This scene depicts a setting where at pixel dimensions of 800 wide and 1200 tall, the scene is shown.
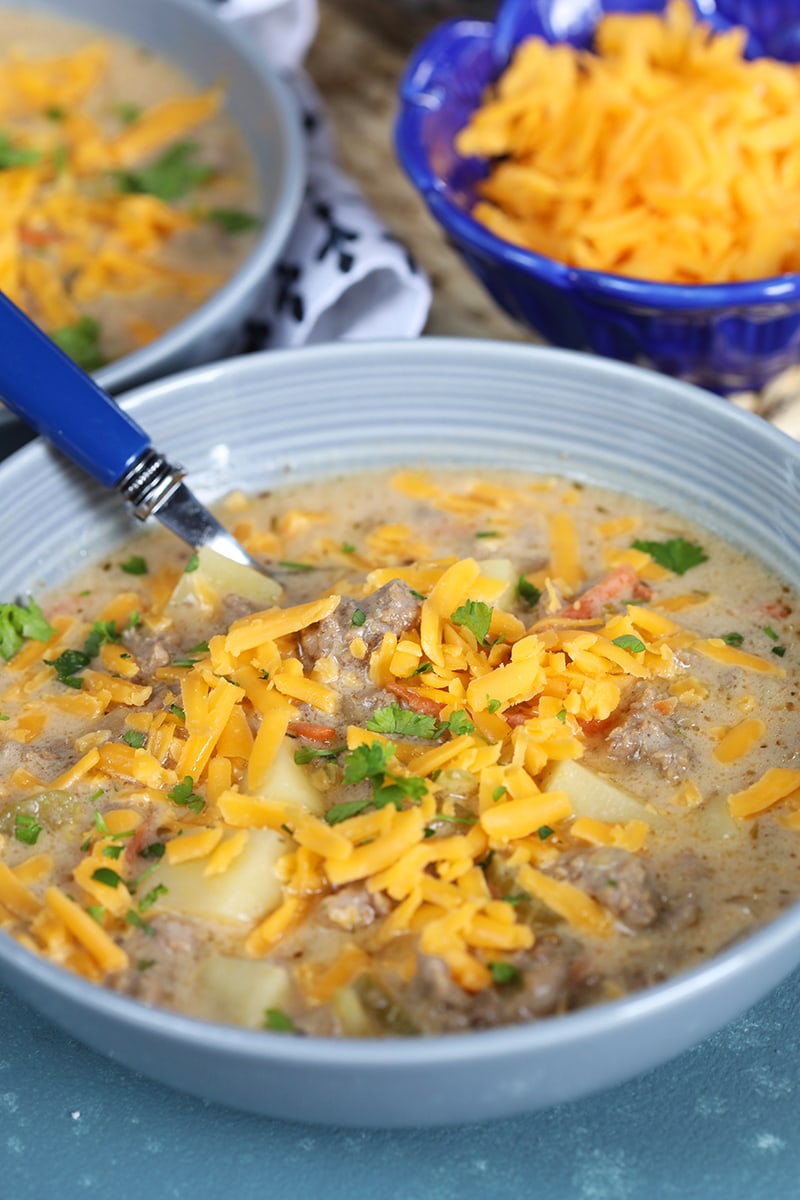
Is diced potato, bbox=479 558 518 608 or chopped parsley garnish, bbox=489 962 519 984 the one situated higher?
chopped parsley garnish, bbox=489 962 519 984

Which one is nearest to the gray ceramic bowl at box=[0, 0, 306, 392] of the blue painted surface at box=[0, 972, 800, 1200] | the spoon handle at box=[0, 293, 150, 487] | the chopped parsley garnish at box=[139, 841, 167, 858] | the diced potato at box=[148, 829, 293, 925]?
the spoon handle at box=[0, 293, 150, 487]

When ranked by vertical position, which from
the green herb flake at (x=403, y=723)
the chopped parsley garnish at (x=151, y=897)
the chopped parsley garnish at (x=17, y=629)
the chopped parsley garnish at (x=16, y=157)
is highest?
the chopped parsley garnish at (x=16, y=157)

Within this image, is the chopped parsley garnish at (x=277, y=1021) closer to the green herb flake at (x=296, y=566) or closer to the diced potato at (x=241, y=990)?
the diced potato at (x=241, y=990)

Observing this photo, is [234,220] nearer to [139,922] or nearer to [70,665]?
[70,665]

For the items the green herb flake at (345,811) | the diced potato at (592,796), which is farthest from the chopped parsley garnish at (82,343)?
the diced potato at (592,796)

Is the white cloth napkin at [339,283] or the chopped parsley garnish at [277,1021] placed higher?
the chopped parsley garnish at [277,1021]

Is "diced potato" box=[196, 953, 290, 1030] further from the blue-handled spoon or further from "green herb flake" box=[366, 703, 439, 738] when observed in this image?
the blue-handled spoon
